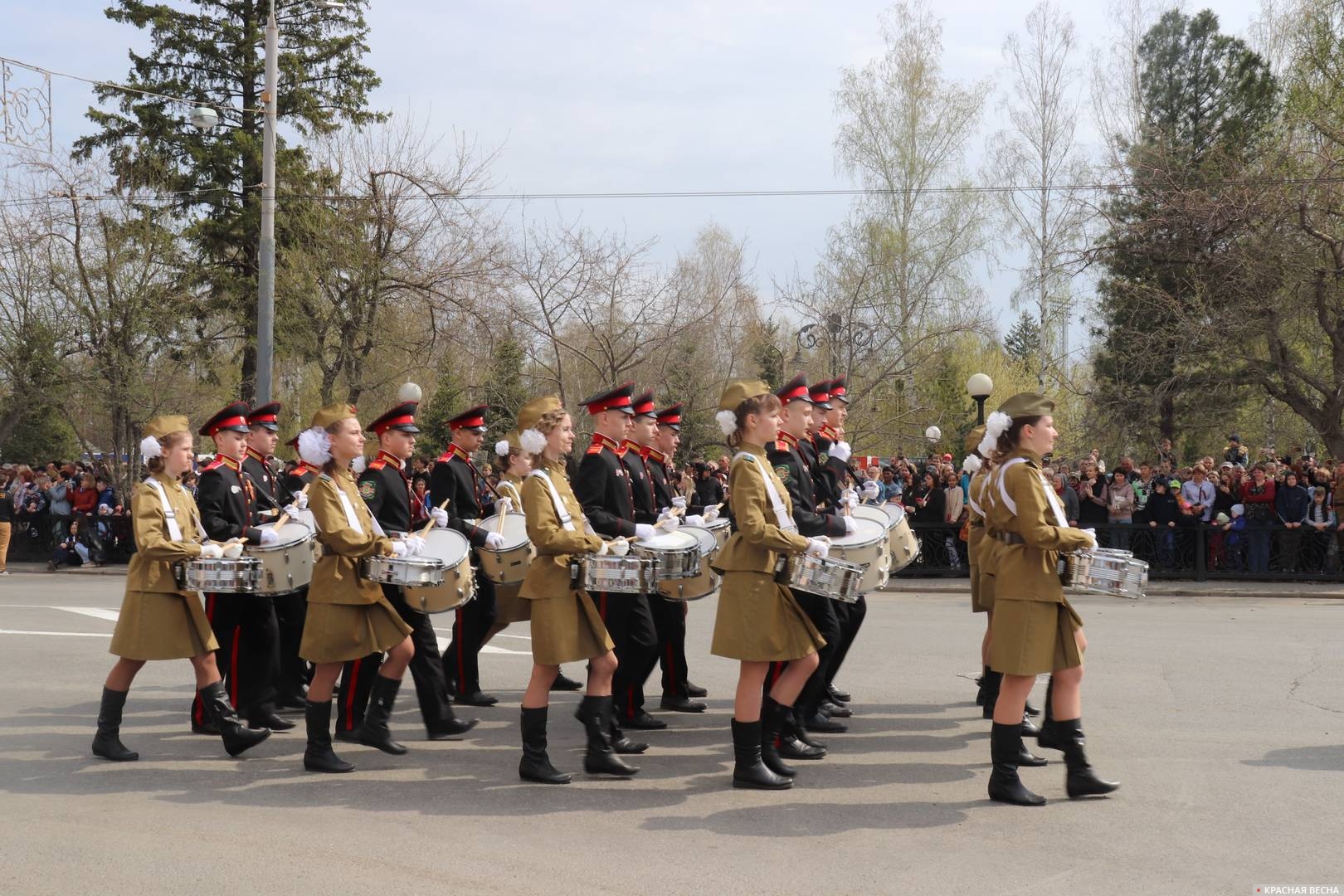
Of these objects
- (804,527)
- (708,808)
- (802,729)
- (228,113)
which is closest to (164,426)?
(804,527)

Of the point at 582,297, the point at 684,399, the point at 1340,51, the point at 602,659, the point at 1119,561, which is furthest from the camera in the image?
the point at 684,399

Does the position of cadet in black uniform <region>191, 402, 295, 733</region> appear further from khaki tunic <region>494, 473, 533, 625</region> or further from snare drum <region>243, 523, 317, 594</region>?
khaki tunic <region>494, 473, 533, 625</region>

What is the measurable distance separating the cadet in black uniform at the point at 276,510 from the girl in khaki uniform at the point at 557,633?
237 cm

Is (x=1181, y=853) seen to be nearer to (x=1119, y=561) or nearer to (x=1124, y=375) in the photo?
(x=1119, y=561)

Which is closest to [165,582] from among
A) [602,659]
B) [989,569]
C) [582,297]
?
[602,659]

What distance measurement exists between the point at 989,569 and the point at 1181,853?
82.8 inches

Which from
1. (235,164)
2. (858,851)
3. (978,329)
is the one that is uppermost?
(235,164)

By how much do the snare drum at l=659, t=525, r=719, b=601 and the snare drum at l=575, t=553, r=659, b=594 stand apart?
597 mm

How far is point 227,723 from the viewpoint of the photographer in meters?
7.26

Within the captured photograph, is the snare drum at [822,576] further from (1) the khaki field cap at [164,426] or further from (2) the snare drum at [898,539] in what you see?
(1) the khaki field cap at [164,426]

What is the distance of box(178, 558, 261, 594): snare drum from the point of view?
714 centimetres

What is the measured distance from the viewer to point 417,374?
1089 inches

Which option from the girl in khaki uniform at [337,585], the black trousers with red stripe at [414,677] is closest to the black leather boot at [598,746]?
the girl in khaki uniform at [337,585]

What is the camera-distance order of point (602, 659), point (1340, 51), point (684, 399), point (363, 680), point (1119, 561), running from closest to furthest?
point (1119, 561), point (602, 659), point (363, 680), point (1340, 51), point (684, 399)
